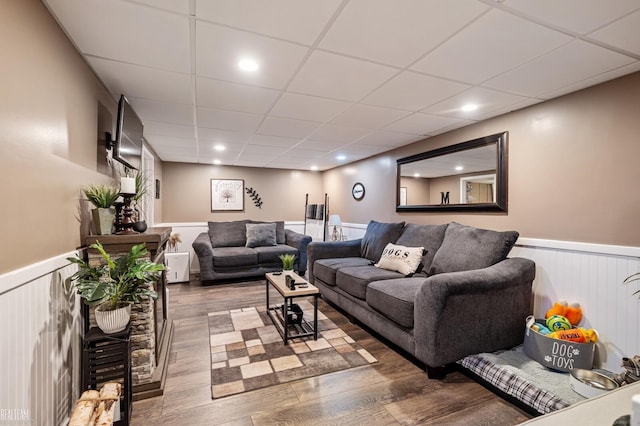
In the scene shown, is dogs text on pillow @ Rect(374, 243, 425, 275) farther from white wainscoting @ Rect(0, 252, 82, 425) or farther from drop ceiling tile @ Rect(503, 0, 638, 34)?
white wainscoting @ Rect(0, 252, 82, 425)

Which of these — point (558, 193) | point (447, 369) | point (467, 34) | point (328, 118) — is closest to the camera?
point (467, 34)

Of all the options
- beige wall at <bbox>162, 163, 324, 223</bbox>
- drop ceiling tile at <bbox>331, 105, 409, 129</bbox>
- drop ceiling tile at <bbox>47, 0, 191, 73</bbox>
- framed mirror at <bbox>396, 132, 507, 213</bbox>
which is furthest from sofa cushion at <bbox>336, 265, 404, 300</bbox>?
beige wall at <bbox>162, 163, 324, 223</bbox>

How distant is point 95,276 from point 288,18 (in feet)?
5.55

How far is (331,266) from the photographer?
135 inches

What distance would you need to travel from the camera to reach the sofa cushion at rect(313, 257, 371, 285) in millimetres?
3350

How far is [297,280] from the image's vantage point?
2906 mm

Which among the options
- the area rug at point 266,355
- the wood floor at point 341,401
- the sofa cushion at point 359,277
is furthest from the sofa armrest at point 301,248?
the wood floor at point 341,401

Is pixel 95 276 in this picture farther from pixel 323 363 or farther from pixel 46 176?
pixel 323 363

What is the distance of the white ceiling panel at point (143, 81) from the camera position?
6.07 ft

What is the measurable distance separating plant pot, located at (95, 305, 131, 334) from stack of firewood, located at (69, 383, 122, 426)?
284 mm

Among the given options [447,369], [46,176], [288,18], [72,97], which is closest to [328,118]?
[288,18]

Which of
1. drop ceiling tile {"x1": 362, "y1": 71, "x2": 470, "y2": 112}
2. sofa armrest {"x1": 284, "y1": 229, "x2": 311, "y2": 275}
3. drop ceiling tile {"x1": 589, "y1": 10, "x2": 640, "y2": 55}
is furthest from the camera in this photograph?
sofa armrest {"x1": 284, "y1": 229, "x2": 311, "y2": 275}

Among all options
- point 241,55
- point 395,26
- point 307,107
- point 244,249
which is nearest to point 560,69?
point 395,26

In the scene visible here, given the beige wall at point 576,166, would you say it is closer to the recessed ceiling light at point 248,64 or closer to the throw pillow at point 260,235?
the recessed ceiling light at point 248,64
